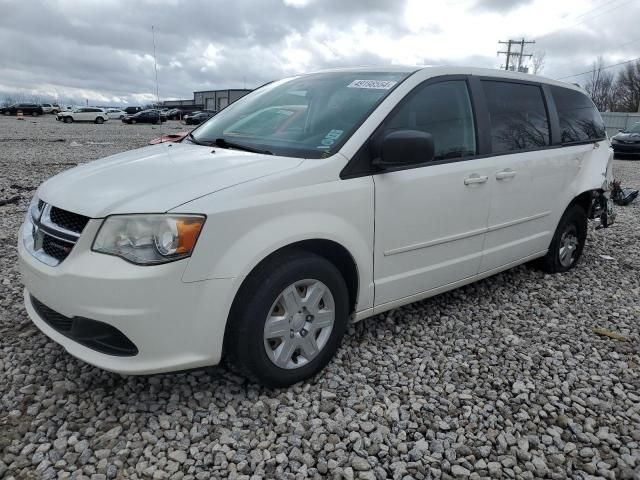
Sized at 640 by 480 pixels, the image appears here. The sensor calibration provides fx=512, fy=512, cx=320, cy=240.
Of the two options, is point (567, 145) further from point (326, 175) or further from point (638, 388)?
point (326, 175)

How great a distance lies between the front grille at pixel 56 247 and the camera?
239 centimetres

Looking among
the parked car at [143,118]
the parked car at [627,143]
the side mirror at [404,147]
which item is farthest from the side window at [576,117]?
the parked car at [143,118]

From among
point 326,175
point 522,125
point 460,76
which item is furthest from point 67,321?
point 522,125

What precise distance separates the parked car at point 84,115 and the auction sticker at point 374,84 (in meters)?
41.7

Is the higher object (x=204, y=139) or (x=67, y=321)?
(x=204, y=139)

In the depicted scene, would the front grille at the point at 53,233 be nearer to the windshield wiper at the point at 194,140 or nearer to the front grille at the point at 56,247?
the front grille at the point at 56,247

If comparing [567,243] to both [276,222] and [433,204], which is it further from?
[276,222]

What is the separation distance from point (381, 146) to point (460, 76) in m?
1.11

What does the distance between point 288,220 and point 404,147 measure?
74 centimetres

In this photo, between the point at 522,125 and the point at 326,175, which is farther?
the point at 522,125

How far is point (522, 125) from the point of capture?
12.8ft

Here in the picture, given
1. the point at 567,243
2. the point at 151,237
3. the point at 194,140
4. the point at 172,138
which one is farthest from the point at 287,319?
the point at 567,243

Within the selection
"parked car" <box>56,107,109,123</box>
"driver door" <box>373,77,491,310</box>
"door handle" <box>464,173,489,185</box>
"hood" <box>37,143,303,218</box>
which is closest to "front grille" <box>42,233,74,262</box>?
"hood" <box>37,143,303,218</box>

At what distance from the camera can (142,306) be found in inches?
86.5
